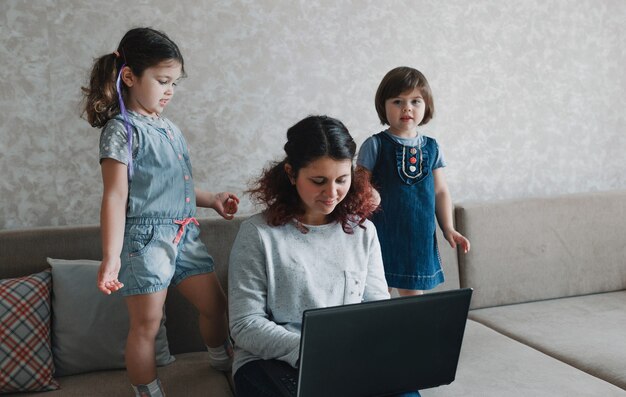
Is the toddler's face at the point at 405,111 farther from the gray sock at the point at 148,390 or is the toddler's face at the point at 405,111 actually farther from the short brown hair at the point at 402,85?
the gray sock at the point at 148,390

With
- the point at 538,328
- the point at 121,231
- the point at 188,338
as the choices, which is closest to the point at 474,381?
the point at 538,328

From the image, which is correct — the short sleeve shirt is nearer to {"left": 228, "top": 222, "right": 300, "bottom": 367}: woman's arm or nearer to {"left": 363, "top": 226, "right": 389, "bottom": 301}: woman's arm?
{"left": 228, "top": 222, "right": 300, "bottom": 367}: woman's arm

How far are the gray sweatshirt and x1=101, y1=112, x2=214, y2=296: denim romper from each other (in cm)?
22

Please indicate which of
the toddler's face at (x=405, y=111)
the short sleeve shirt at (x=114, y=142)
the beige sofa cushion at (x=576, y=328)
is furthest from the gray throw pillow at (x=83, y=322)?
the beige sofa cushion at (x=576, y=328)

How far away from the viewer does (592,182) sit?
2.98 m

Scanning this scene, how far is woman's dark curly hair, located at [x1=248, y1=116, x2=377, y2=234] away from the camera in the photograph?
1.64 metres

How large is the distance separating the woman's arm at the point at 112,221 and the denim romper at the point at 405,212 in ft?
2.64

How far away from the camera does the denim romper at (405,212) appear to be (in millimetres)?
2127

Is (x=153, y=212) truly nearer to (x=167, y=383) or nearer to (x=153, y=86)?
(x=153, y=86)

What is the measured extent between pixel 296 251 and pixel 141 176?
1.52ft

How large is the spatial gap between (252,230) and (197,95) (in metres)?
0.81

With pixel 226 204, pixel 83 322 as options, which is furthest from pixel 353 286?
pixel 83 322

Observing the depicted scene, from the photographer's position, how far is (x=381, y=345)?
4.34 ft

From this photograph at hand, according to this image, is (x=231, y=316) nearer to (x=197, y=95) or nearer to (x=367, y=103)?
(x=197, y=95)
